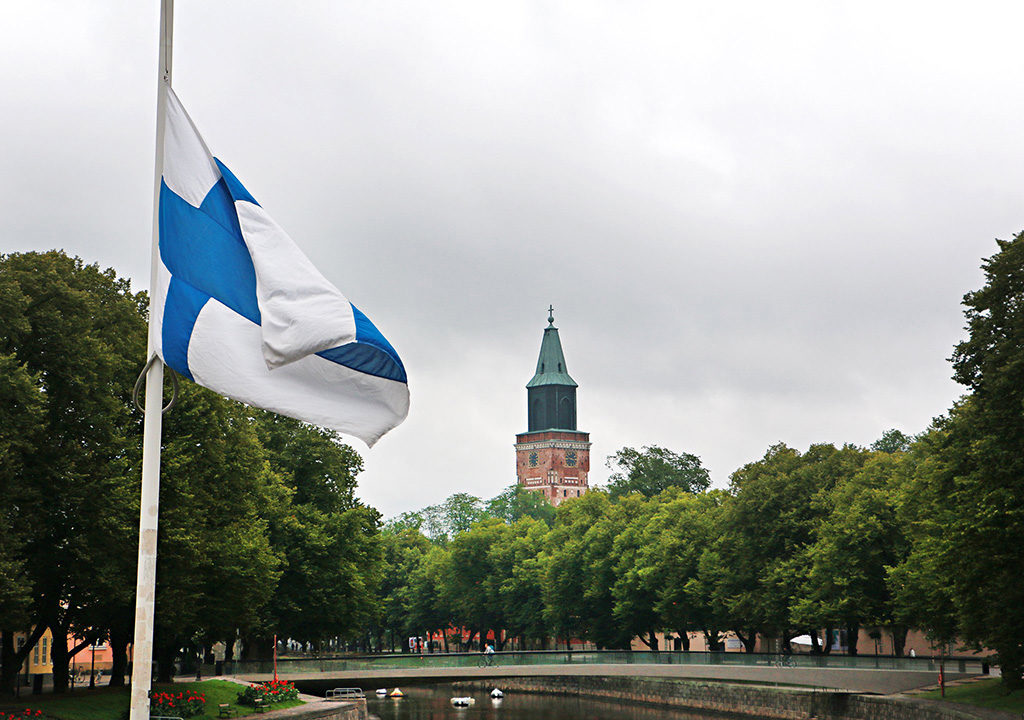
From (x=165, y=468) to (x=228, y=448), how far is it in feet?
27.3

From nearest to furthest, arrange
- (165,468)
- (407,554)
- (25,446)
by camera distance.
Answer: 1. (25,446)
2. (165,468)
3. (407,554)

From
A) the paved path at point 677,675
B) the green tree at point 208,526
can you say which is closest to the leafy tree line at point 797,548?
the paved path at point 677,675

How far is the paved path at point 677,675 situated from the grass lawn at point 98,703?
13643 millimetres

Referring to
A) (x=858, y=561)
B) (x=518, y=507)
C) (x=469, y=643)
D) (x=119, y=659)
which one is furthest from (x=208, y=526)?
(x=518, y=507)

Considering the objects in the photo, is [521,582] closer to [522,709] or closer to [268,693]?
[522,709]

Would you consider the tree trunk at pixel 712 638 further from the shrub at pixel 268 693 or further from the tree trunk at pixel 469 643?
the shrub at pixel 268 693

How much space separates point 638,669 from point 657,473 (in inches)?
2345

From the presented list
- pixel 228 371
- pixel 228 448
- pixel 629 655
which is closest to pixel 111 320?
pixel 228 448

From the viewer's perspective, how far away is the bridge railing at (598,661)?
209 ft

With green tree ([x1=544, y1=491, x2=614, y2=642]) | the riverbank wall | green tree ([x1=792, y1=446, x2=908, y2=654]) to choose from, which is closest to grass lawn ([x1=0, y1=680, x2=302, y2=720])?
the riverbank wall

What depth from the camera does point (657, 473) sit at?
134750 mm

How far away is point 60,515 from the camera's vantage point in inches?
1607

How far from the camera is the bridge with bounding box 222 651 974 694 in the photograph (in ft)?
207

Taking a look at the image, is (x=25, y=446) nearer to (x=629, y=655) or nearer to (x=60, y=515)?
(x=60, y=515)
